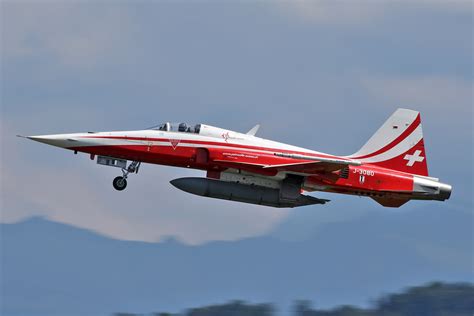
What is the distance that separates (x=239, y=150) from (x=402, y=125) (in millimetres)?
5758

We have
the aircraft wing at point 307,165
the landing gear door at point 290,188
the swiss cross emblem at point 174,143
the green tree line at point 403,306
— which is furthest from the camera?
the green tree line at point 403,306

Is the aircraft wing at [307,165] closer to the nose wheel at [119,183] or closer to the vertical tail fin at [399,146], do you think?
the vertical tail fin at [399,146]

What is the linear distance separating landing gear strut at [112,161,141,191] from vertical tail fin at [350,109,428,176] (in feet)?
23.4

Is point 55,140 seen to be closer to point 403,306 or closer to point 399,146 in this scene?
point 399,146

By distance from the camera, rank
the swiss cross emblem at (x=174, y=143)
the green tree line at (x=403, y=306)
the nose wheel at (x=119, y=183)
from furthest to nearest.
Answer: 1. the green tree line at (x=403, y=306)
2. the nose wheel at (x=119, y=183)
3. the swiss cross emblem at (x=174, y=143)

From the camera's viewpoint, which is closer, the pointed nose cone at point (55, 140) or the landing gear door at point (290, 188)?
the pointed nose cone at point (55, 140)

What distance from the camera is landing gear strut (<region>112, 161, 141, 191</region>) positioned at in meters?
34.8

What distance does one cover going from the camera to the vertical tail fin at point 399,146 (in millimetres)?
36594

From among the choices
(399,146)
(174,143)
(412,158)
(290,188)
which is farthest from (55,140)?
(412,158)

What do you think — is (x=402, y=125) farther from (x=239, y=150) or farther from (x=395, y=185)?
(x=239, y=150)

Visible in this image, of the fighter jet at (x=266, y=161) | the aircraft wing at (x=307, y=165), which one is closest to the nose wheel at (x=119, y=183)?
the fighter jet at (x=266, y=161)

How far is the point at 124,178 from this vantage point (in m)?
35.0

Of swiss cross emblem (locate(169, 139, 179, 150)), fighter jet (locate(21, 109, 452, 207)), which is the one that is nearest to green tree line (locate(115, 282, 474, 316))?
fighter jet (locate(21, 109, 452, 207))

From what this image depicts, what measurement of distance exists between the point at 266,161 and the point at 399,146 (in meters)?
4.65
